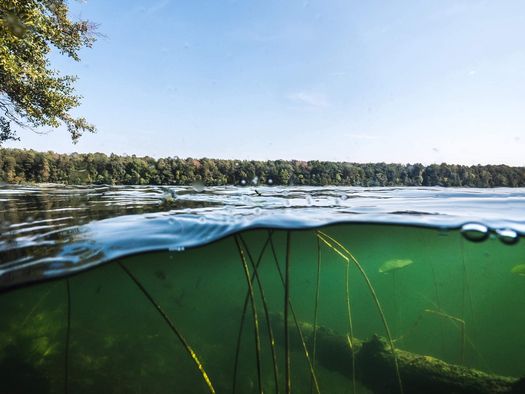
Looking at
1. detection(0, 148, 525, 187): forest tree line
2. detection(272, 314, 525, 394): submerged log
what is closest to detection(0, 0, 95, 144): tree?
detection(0, 148, 525, 187): forest tree line

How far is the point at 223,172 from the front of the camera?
22.5 meters

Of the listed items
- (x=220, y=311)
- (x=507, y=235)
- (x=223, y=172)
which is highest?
(x=223, y=172)

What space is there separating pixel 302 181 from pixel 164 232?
17.2 meters

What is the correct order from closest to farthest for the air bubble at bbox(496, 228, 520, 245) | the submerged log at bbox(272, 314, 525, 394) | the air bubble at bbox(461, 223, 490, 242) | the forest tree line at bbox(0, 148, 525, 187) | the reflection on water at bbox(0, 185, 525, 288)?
the reflection on water at bbox(0, 185, 525, 288)
the submerged log at bbox(272, 314, 525, 394)
the air bubble at bbox(461, 223, 490, 242)
the air bubble at bbox(496, 228, 520, 245)
the forest tree line at bbox(0, 148, 525, 187)

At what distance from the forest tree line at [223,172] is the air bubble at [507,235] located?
39.0 feet

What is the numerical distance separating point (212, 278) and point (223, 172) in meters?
9.56

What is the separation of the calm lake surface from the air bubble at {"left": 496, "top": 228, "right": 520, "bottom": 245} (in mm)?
42

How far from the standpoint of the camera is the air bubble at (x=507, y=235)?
23.4 feet

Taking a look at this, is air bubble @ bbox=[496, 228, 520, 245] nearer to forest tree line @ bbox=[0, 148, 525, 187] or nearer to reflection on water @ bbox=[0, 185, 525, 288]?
reflection on water @ bbox=[0, 185, 525, 288]

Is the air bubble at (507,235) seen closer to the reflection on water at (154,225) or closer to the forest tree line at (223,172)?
the reflection on water at (154,225)

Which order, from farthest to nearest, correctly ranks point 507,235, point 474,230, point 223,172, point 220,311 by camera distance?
point 223,172, point 220,311, point 507,235, point 474,230

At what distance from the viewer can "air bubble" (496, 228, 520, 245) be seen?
712 centimetres

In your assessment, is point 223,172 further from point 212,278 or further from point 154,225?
point 154,225

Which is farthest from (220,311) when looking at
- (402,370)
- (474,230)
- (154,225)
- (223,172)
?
(223,172)
